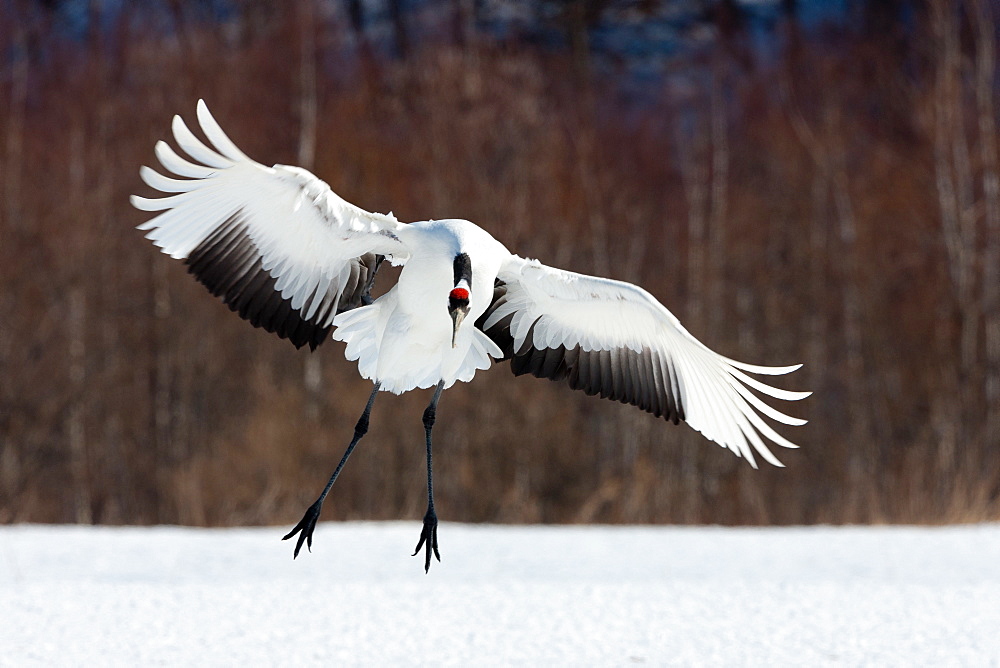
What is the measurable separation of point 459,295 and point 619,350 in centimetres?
140

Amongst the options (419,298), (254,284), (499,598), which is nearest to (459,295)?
(419,298)

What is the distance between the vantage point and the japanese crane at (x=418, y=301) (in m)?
5.29

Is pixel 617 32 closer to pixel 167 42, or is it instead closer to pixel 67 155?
pixel 167 42

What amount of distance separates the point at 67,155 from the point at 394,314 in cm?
1147

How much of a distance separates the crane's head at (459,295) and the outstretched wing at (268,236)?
408 millimetres

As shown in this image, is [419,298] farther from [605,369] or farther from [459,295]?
[605,369]

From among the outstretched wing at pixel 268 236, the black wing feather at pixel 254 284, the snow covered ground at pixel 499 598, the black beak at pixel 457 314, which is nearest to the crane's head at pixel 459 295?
the black beak at pixel 457 314

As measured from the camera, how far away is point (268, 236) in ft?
18.4

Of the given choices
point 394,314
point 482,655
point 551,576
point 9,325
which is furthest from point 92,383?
point 394,314

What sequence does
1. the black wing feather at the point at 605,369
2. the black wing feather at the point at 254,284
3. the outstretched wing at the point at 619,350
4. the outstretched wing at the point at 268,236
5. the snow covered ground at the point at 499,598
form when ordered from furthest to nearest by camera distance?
the snow covered ground at the point at 499,598, the black wing feather at the point at 605,369, the outstretched wing at the point at 619,350, the black wing feather at the point at 254,284, the outstretched wing at the point at 268,236

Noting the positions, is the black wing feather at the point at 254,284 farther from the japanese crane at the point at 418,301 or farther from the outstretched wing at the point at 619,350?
the outstretched wing at the point at 619,350

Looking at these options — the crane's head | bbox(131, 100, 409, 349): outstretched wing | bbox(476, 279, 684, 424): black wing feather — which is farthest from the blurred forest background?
the crane's head

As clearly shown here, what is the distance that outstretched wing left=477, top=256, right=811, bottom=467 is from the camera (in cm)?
575

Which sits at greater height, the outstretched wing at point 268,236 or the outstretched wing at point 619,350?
the outstretched wing at point 268,236
